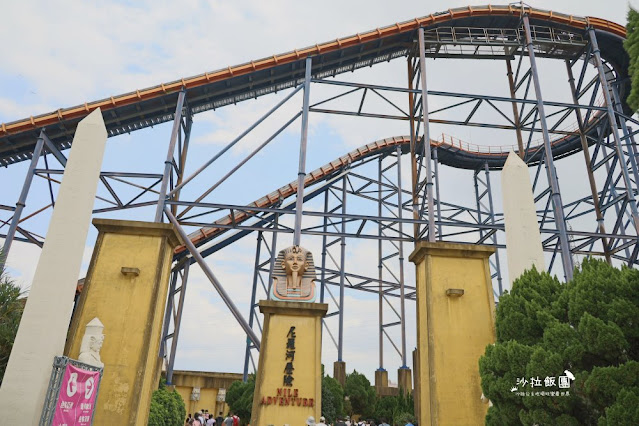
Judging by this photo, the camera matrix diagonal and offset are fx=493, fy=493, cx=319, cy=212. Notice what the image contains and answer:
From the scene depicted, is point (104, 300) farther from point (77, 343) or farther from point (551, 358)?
point (551, 358)

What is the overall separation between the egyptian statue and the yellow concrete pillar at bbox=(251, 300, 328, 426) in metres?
0.34

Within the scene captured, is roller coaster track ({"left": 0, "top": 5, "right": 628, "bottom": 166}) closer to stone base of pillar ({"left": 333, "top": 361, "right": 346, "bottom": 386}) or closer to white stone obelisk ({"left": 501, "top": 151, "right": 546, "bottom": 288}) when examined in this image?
white stone obelisk ({"left": 501, "top": 151, "right": 546, "bottom": 288})

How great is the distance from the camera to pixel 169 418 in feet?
46.8

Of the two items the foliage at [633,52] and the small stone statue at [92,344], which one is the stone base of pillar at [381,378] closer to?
the small stone statue at [92,344]

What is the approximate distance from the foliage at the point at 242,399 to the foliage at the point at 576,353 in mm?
13129

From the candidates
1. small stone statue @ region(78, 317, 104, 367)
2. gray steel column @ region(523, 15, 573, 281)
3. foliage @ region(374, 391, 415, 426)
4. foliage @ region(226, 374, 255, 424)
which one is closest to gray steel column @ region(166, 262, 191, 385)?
foliage @ region(226, 374, 255, 424)

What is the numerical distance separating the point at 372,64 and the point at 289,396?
1349cm

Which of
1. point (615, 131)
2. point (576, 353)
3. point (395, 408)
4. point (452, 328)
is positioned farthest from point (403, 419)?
point (615, 131)

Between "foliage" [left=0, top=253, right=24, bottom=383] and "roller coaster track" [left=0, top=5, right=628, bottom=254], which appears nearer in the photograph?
"foliage" [left=0, top=253, right=24, bottom=383]

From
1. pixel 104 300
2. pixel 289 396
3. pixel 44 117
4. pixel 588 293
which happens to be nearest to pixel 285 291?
pixel 289 396

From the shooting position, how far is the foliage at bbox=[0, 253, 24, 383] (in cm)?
847

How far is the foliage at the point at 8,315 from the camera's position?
27.8 feet

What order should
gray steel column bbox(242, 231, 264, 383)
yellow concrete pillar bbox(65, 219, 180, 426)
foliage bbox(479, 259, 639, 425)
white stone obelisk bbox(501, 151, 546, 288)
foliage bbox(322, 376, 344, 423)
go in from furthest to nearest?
1. gray steel column bbox(242, 231, 264, 383)
2. foliage bbox(322, 376, 344, 423)
3. white stone obelisk bbox(501, 151, 546, 288)
4. yellow concrete pillar bbox(65, 219, 180, 426)
5. foliage bbox(479, 259, 639, 425)

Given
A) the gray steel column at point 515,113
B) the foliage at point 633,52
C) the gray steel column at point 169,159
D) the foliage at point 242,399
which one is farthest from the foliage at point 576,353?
the foliage at point 242,399
